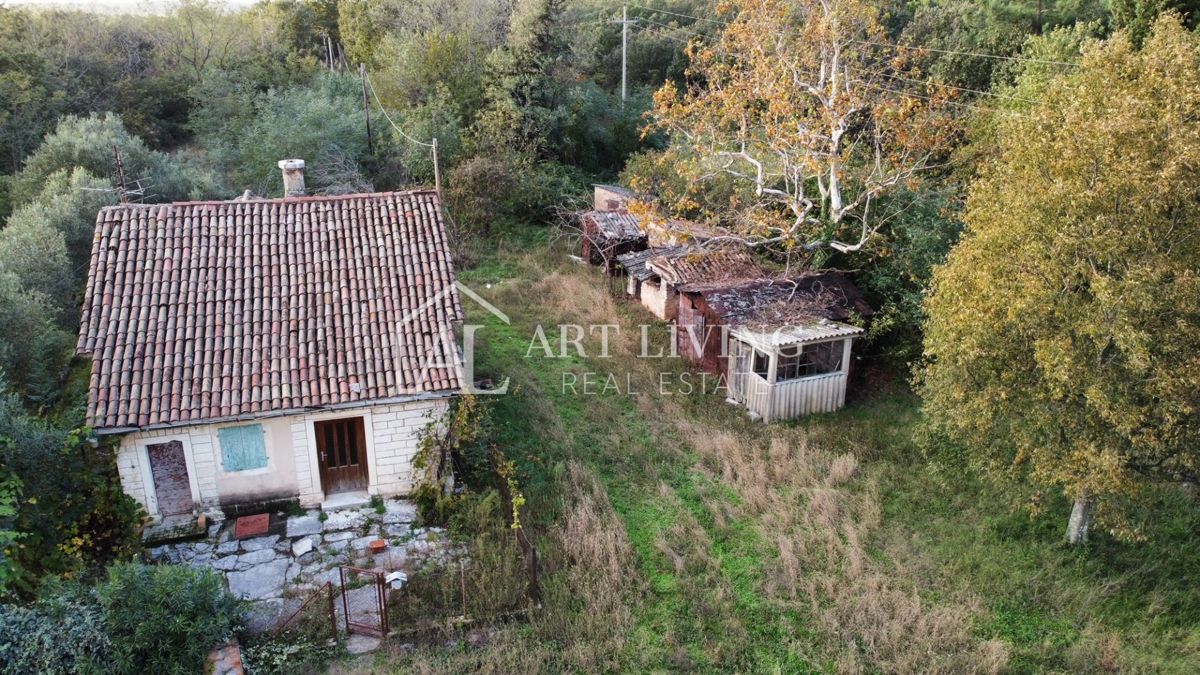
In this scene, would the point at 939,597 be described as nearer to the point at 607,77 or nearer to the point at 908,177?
the point at 908,177

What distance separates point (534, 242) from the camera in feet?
88.8

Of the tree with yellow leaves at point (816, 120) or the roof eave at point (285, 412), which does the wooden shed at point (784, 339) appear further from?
the roof eave at point (285, 412)

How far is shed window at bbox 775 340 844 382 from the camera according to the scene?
50.8 ft

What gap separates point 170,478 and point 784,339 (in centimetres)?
1102

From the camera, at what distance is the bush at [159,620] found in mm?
8055

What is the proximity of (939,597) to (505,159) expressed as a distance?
21388mm

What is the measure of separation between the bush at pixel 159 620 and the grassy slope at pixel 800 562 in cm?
224

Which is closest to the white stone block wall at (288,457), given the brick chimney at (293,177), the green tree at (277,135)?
the brick chimney at (293,177)

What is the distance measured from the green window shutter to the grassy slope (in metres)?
4.25

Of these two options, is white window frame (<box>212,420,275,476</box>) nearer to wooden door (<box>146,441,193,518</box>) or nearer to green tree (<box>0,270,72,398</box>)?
wooden door (<box>146,441,193,518</box>)

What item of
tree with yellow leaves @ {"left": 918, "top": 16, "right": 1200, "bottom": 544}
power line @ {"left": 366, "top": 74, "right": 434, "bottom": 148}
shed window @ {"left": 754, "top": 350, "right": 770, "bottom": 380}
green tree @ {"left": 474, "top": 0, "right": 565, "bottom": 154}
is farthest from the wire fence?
green tree @ {"left": 474, "top": 0, "right": 565, "bottom": 154}

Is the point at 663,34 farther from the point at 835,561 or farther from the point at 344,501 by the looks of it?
the point at 835,561

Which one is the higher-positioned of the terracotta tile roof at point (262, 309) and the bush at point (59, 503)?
the terracotta tile roof at point (262, 309)

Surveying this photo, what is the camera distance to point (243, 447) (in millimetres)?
11648
